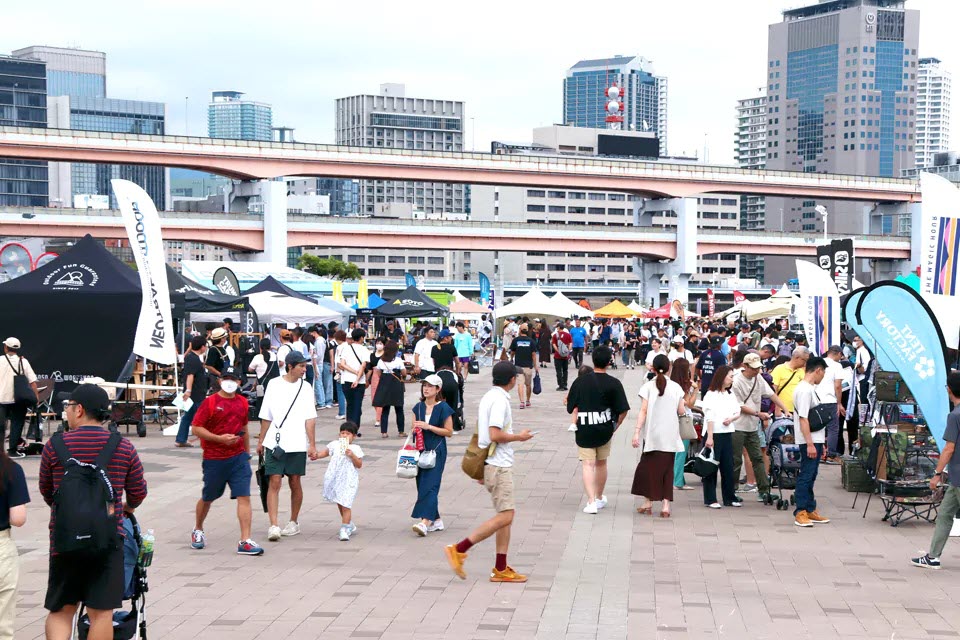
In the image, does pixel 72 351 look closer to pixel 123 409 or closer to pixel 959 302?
pixel 123 409

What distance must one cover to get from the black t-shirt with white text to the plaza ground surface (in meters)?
0.84

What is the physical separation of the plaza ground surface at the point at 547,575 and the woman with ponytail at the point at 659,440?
28cm

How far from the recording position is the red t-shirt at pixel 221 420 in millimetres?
9859

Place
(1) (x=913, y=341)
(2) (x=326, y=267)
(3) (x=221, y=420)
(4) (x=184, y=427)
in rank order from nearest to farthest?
(3) (x=221, y=420), (1) (x=913, y=341), (4) (x=184, y=427), (2) (x=326, y=267)

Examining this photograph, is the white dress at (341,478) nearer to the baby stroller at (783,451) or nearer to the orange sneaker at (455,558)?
the orange sneaker at (455,558)

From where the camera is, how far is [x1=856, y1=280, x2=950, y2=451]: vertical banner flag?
11461 mm

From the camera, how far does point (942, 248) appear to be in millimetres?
13914

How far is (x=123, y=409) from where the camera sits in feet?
61.0

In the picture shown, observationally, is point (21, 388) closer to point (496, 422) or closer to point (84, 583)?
point (496, 422)

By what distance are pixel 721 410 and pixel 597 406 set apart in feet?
4.84

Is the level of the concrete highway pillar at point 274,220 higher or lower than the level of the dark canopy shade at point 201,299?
higher

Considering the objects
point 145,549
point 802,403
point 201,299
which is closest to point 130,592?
point 145,549

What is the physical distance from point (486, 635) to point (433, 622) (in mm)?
476

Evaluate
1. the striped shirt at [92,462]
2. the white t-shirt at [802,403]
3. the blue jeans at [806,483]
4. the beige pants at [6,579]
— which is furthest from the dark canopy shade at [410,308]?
the beige pants at [6,579]
